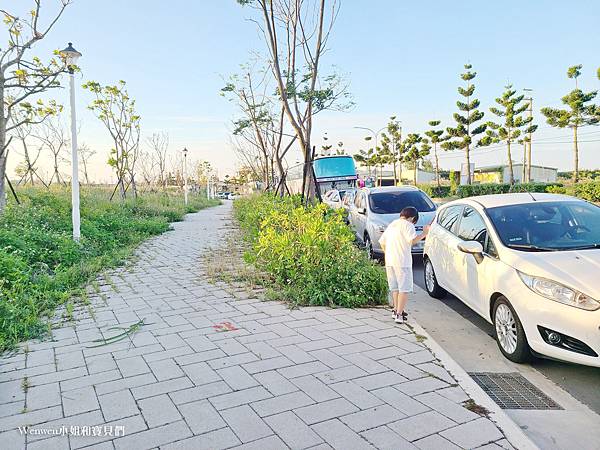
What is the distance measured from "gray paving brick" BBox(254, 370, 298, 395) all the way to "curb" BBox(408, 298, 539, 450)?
1.28 m

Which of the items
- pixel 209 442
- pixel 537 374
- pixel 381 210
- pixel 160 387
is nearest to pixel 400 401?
pixel 209 442

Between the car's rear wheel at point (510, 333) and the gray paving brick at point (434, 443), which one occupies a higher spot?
the car's rear wheel at point (510, 333)

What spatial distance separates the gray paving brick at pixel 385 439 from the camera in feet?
8.23

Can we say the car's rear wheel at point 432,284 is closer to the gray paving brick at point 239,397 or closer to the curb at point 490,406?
the curb at point 490,406

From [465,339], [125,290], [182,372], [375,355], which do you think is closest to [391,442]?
[375,355]

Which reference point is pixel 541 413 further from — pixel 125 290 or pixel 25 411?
pixel 125 290

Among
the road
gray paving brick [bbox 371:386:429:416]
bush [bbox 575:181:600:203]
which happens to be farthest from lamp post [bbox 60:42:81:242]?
bush [bbox 575:181:600:203]

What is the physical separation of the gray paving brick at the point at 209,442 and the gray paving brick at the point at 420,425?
0.99 metres

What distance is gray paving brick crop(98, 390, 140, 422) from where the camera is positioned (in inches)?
113

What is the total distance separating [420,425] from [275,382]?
110cm

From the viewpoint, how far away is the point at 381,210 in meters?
9.34

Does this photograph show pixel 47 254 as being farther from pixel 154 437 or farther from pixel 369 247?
pixel 154 437

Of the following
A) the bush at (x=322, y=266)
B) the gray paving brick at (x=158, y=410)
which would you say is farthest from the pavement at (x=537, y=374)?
the gray paving brick at (x=158, y=410)

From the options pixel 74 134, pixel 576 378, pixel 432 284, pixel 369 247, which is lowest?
pixel 576 378
